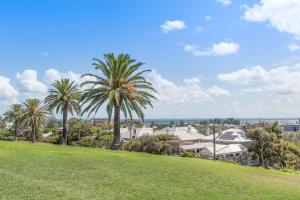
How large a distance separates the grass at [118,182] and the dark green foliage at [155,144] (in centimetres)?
2266

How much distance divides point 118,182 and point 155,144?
28.5 m

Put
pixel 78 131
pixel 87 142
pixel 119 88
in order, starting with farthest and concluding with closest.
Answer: pixel 78 131, pixel 87 142, pixel 119 88

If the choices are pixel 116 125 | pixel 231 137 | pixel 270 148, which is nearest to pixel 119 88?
pixel 116 125

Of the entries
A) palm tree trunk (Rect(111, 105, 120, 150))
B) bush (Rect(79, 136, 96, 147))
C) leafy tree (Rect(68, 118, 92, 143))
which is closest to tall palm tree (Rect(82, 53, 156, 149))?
palm tree trunk (Rect(111, 105, 120, 150))

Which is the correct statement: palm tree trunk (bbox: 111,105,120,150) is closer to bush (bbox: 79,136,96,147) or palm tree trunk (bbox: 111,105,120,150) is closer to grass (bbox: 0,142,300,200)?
grass (bbox: 0,142,300,200)

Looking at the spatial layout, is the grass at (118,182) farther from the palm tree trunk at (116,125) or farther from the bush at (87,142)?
the bush at (87,142)

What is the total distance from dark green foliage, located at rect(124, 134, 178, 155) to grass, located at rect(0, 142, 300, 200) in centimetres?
2266

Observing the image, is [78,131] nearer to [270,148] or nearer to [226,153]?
[226,153]

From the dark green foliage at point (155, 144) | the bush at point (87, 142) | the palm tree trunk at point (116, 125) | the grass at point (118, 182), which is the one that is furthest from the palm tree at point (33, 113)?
the grass at point (118, 182)

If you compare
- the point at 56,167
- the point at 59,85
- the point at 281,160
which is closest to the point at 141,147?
the point at 59,85

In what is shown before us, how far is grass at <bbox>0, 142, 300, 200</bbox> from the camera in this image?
12.1m

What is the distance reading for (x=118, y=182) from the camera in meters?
14.2

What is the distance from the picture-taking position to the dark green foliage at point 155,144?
1677 inches

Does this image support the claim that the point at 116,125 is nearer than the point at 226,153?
Yes
